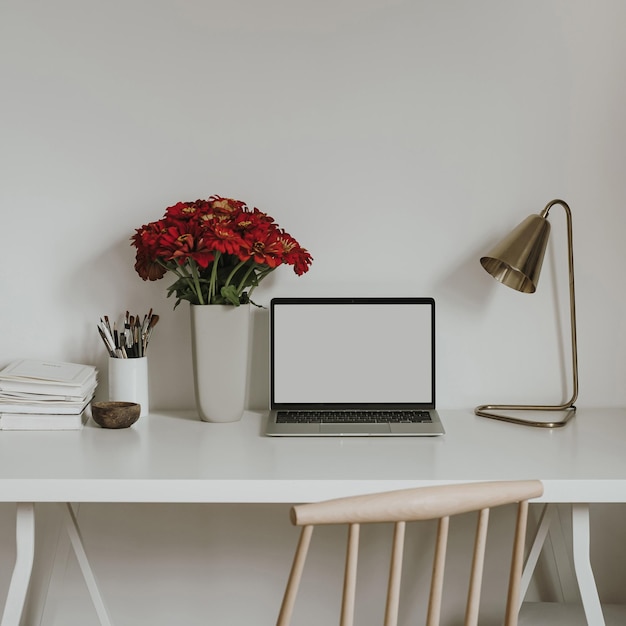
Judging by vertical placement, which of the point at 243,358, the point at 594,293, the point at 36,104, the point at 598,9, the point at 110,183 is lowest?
the point at 243,358

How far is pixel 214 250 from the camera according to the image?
1573 mm

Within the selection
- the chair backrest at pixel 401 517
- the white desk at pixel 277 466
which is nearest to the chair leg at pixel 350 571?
the chair backrest at pixel 401 517

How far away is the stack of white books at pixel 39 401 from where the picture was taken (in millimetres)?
1585

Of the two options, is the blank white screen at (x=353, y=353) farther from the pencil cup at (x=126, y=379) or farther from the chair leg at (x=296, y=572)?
the chair leg at (x=296, y=572)

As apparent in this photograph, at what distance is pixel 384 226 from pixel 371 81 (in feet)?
1.15

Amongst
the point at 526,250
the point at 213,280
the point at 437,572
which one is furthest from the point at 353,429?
the point at 437,572

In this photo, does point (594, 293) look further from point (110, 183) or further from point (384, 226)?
point (110, 183)

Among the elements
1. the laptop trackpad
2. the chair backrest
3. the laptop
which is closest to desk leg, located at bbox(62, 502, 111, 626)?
the laptop

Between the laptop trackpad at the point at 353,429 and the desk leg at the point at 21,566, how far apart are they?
59 centimetres

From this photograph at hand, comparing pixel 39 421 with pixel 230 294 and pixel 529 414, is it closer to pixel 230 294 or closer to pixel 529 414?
A: pixel 230 294

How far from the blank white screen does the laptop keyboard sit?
34mm

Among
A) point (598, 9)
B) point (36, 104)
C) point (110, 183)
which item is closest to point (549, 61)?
point (598, 9)

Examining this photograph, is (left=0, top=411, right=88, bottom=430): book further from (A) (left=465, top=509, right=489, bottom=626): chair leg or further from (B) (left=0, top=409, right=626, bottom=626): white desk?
(A) (left=465, top=509, right=489, bottom=626): chair leg

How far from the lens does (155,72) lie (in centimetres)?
178
